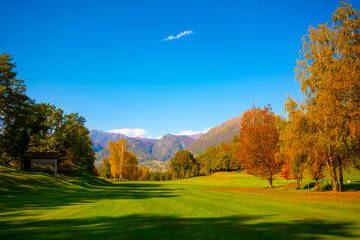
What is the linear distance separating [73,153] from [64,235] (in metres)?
56.6

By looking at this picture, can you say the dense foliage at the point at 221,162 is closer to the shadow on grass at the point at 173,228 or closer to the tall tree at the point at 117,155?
the tall tree at the point at 117,155

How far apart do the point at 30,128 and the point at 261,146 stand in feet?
161

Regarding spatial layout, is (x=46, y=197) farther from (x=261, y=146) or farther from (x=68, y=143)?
(x=68, y=143)

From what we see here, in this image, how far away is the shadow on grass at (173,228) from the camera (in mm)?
9445

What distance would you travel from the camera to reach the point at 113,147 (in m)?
89.4

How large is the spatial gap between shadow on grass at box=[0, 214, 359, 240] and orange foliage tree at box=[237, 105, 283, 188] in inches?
1086

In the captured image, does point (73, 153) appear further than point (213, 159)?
No

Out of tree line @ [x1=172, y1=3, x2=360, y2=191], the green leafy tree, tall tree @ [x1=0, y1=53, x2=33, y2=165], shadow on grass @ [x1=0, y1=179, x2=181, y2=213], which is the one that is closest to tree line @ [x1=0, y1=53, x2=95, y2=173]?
tall tree @ [x1=0, y1=53, x2=33, y2=165]

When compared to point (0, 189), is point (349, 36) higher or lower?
higher

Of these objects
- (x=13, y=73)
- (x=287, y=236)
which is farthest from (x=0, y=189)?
(x=287, y=236)

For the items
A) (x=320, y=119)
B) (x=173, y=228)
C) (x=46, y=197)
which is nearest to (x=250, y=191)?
(x=320, y=119)

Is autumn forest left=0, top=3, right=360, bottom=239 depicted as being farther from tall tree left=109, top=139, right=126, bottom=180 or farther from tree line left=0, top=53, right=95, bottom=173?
tall tree left=109, top=139, right=126, bottom=180

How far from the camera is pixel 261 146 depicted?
1559 inches

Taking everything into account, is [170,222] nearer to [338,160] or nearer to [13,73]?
[338,160]
